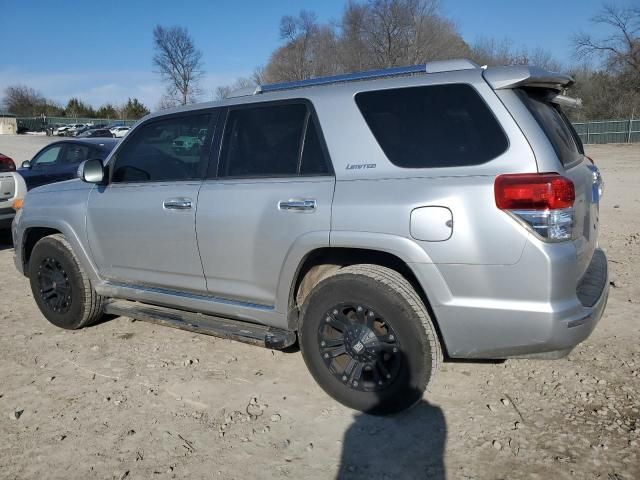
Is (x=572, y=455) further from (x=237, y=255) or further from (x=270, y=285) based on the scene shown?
(x=237, y=255)

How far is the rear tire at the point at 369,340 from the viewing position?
301cm

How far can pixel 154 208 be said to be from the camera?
398 cm

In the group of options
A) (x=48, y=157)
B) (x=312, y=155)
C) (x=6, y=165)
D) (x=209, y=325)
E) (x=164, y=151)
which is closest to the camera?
(x=312, y=155)

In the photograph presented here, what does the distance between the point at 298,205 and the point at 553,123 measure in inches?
62.7

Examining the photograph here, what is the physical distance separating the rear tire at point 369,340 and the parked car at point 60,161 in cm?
721

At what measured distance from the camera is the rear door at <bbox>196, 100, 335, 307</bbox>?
3.31 m

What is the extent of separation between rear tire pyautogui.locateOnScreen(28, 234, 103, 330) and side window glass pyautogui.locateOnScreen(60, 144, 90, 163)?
16.4 feet

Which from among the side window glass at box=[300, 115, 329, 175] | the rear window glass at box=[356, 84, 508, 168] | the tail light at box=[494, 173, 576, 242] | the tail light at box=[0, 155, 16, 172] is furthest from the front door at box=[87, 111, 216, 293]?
the tail light at box=[0, 155, 16, 172]

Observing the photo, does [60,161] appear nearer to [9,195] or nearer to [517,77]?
[9,195]

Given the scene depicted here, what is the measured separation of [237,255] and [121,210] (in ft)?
3.94

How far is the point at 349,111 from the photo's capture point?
330 cm

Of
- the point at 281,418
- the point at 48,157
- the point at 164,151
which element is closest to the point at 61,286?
the point at 164,151

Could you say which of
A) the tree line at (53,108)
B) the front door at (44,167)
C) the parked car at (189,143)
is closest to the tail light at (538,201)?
the parked car at (189,143)

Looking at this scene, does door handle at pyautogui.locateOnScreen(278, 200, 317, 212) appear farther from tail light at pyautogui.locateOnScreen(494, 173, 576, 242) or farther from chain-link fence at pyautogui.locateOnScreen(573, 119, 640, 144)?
chain-link fence at pyautogui.locateOnScreen(573, 119, 640, 144)
